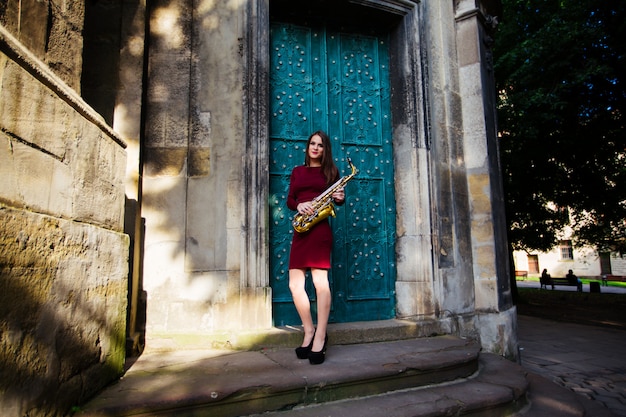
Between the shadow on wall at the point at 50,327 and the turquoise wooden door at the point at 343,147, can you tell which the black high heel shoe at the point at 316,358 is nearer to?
the turquoise wooden door at the point at 343,147

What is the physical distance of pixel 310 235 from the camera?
325 cm

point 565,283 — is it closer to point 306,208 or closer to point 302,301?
point 302,301

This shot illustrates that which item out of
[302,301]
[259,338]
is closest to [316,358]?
[302,301]

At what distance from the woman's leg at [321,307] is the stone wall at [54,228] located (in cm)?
137

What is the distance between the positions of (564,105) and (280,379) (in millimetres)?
9286

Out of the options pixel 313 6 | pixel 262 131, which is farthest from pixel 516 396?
pixel 313 6

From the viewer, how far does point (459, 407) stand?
9.10ft

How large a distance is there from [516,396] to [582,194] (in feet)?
35.0

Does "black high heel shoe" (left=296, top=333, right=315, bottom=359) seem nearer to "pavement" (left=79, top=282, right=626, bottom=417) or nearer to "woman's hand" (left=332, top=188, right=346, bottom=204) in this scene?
"pavement" (left=79, top=282, right=626, bottom=417)

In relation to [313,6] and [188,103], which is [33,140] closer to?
[188,103]

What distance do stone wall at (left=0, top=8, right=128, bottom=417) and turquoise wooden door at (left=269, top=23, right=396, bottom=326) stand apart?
1.91 m

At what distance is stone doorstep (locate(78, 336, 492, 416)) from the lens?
233 cm

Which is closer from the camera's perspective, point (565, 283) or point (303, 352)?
point (303, 352)

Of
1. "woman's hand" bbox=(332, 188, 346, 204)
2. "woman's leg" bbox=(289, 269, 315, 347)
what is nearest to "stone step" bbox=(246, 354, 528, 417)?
"woman's leg" bbox=(289, 269, 315, 347)
